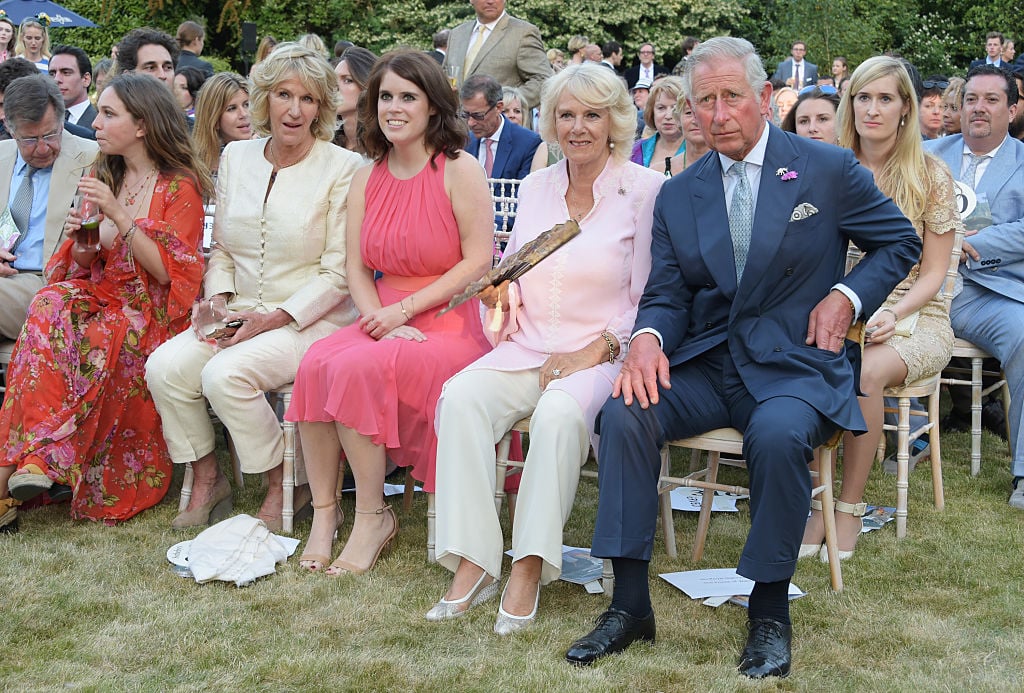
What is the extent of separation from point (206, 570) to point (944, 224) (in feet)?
10.0

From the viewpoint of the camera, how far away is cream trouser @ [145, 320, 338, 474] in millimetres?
4262

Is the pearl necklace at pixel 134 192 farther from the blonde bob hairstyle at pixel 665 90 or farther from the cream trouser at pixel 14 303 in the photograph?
the blonde bob hairstyle at pixel 665 90

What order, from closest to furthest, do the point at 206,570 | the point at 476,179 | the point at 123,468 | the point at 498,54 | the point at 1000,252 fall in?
the point at 206,570, the point at 476,179, the point at 123,468, the point at 1000,252, the point at 498,54

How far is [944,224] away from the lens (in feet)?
14.0

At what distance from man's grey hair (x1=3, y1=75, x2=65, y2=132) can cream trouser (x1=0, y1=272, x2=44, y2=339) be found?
0.71 meters

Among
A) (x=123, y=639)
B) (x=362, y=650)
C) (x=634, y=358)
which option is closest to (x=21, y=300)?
(x=123, y=639)

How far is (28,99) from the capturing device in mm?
4883

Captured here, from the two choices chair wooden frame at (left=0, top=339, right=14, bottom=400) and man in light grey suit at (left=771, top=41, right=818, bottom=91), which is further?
man in light grey suit at (left=771, top=41, right=818, bottom=91)

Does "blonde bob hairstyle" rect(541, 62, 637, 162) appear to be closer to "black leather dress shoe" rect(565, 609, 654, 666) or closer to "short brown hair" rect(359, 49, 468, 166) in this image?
"short brown hair" rect(359, 49, 468, 166)

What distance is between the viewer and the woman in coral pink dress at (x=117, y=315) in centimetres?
437

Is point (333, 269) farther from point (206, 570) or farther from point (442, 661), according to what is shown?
point (442, 661)

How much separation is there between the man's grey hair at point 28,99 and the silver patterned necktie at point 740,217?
10.4ft

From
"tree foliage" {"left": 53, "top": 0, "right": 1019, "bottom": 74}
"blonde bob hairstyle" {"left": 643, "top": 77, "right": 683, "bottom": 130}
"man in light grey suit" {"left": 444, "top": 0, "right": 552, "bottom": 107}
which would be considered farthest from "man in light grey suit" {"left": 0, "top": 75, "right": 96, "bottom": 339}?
"tree foliage" {"left": 53, "top": 0, "right": 1019, "bottom": 74}

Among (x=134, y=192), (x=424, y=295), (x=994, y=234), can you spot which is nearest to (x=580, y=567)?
(x=424, y=295)
